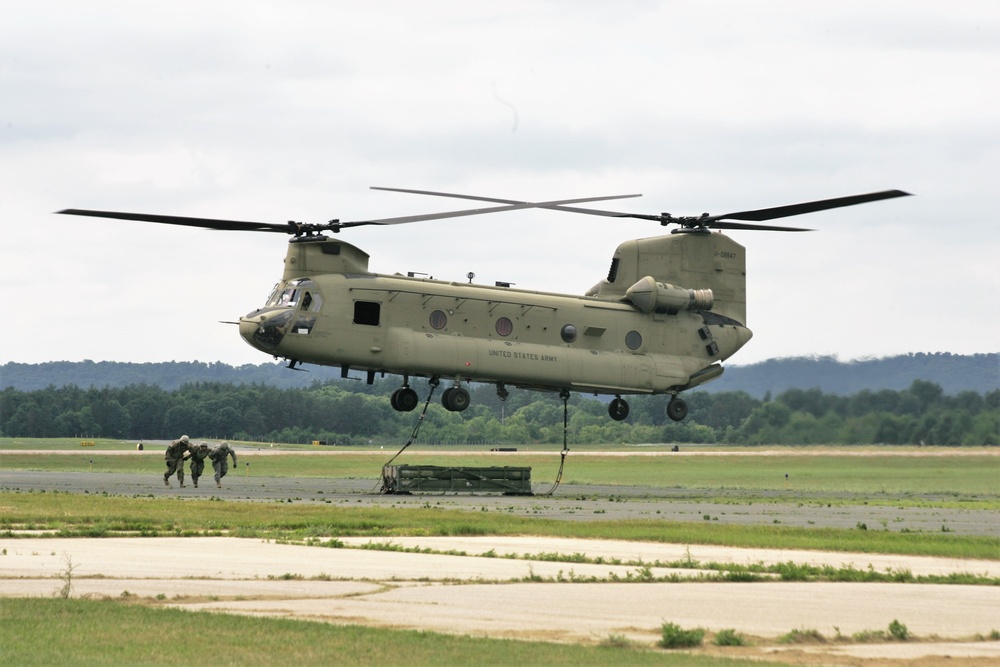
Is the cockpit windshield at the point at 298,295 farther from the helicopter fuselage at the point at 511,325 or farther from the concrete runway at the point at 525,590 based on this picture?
the concrete runway at the point at 525,590

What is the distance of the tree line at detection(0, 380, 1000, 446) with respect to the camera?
4550 centimetres

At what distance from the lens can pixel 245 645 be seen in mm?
15312

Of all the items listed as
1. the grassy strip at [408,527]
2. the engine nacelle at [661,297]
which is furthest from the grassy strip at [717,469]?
the grassy strip at [408,527]

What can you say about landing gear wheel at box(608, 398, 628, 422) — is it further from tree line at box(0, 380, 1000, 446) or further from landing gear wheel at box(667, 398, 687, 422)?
tree line at box(0, 380, 1000, 446)

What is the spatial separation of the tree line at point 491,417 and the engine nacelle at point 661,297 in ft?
14.7

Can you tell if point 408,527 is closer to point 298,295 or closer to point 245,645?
point 298,295

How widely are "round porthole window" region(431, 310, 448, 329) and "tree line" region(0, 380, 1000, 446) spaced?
1219 cm

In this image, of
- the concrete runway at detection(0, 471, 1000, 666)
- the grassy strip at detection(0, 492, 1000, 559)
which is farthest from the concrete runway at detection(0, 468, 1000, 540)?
the concrete runway at detection(0, 471, 1000, 666)

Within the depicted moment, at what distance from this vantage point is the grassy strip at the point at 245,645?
1448 centimetres

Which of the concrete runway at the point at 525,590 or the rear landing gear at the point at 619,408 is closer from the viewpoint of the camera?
the concrete runway at the point at 525,590

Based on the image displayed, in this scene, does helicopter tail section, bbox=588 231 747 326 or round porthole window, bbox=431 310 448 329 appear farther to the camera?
helicopter tail section, bbox=588 231 747 326

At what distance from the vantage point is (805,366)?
45812 millimetres

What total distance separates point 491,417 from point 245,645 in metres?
101

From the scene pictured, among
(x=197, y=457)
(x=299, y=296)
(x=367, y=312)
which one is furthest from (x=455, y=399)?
(x=197, y=457)
